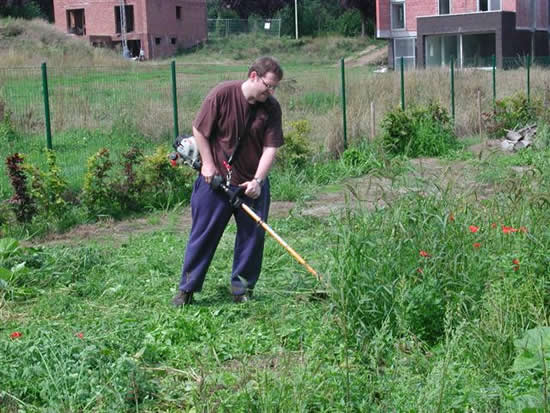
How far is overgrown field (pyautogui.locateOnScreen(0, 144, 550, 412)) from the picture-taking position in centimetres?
404

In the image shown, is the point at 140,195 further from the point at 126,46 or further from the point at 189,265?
the point at 126,46

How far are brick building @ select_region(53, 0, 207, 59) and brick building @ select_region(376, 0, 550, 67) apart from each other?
57.1 feet

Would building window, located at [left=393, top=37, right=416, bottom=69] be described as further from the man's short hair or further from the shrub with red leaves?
the man's short hair

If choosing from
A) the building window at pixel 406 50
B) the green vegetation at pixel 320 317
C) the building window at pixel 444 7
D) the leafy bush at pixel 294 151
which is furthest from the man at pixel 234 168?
the building window at pixel 406 50

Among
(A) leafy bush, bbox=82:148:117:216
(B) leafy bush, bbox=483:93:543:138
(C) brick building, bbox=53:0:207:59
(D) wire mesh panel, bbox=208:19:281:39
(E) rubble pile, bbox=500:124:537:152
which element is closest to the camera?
(A) leafy bush, bbox=82:148:117:216

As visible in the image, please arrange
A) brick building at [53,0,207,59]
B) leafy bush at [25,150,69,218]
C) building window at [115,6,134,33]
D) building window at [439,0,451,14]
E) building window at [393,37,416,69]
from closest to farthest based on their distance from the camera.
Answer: leafy bush at [25,150,69,218] → building window at [439,0,451,14] → building window at [393,37,416,69] → brick building at [53,0,207,59] → building window at [115,6,134,33]

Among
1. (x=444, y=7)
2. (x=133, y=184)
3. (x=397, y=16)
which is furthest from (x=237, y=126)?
(x=397, y=16)

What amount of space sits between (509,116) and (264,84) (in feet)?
43.0

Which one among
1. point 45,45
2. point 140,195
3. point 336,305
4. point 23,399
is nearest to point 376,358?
point 336,305

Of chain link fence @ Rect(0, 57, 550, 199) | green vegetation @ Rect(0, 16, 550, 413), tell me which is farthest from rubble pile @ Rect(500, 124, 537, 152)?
green vegetation @ Rect(0, 16, 550, 413)

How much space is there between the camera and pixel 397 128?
14.9 meters

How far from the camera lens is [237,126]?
6055mm

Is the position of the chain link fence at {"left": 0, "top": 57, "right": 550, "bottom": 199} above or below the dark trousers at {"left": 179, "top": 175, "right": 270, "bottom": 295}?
above

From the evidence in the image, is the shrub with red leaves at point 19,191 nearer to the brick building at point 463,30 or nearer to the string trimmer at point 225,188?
the string trimmer at point 225,188
